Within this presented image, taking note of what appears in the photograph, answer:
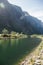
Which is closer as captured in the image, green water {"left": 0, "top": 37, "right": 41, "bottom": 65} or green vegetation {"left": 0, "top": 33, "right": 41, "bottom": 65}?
green water {"left": 0, "top": 37, "right": 41, "bottom": 65}

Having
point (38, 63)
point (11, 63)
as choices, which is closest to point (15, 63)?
point (11, 63)

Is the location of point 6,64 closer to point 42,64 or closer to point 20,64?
point 20,64

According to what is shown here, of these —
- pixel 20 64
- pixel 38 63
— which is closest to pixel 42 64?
pixel 38 63

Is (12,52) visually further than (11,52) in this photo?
Yes

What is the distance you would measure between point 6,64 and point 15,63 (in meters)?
2.29

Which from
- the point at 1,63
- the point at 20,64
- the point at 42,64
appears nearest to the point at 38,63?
the point at 42,64

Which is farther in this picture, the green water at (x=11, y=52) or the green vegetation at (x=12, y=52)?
the green vegetation at (x=12, y=52)

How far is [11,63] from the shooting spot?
39.1 m

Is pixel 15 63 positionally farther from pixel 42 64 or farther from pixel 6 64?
pixel 42 64

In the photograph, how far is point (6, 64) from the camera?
37906 mm

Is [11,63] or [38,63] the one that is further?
[11,63]

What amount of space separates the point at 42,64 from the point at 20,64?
7186mm

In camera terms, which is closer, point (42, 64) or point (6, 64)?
point (42, 64)

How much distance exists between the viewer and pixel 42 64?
1267 inches
